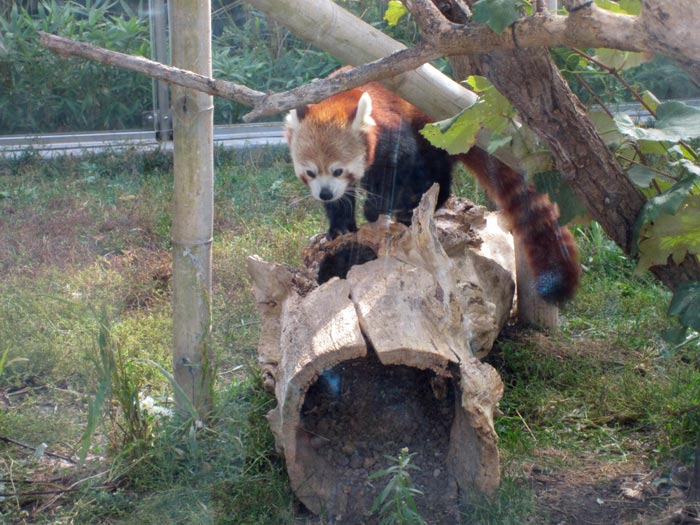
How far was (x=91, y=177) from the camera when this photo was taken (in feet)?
18.2

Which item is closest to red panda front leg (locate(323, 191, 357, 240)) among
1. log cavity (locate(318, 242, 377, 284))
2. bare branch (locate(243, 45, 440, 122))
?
log cavity (locate(318, 242, 377, 284))

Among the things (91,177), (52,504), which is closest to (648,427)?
(52,504)

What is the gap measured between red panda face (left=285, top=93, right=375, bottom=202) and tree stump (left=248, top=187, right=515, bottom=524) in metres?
0.70

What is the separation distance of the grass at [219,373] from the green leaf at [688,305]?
1.48 feet

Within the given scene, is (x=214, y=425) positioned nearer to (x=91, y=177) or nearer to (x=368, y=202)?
(x=368, y=202)

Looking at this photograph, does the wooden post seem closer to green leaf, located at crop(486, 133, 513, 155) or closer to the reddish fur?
green leaf, located at crop(486, 133, 513, 155)

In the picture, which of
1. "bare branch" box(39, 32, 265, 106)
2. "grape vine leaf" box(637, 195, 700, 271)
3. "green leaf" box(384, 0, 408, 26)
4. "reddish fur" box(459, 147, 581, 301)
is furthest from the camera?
"reddish fur" box(459, 147, 581, 301)

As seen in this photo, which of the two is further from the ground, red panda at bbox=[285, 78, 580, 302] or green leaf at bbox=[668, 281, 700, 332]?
green leaf at bbox=[668, 281, 700, 332]

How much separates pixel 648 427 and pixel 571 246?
0.96 meters

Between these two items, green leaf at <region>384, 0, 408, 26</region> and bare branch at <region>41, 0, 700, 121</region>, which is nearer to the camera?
bare branch at <region>41, 0, 700, 121</region>

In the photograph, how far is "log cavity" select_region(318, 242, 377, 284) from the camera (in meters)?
3.25

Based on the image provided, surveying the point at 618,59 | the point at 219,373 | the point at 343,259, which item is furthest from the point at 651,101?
the point at 219,373

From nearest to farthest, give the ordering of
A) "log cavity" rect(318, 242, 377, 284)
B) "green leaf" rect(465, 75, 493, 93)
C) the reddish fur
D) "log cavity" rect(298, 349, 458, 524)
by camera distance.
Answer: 1. "log cavity" rect(298, 349, 458, 524)
2. "green leaf" rect(465, 75, 493, 93)
3. "log cavity" rect(318, 242, 377, 284)
4. the reddish fur

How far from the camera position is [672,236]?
228 cm
